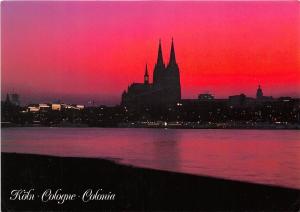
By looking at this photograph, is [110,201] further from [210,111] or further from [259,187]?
[210,111]

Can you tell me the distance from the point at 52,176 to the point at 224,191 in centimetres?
739

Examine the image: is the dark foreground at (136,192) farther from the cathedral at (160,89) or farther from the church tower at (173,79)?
the cathedral at (160,89)

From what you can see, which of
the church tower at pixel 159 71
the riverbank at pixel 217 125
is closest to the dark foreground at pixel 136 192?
the riverbank at pixel 217 125

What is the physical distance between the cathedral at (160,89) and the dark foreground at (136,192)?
152 meters

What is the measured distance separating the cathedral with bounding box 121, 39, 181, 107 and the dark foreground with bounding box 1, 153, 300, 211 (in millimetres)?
151556

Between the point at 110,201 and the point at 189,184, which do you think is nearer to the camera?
the point at 110,201

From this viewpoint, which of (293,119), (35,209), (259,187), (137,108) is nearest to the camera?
(35,209)

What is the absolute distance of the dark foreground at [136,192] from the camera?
619 inches

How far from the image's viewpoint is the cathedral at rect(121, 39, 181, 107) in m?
176

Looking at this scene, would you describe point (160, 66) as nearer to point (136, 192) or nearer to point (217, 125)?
point (217, 125)

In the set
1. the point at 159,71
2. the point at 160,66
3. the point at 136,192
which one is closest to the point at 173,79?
the point at 159,71

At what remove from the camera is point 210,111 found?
166000 millimetres

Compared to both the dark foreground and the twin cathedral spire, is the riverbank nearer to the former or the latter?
the twin cathedral spire

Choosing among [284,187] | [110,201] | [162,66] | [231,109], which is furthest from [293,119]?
[110,201]
